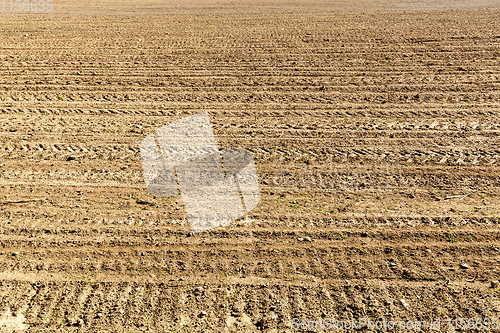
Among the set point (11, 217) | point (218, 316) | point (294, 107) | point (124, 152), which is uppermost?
point (294, 107)

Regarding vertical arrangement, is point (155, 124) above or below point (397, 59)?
below

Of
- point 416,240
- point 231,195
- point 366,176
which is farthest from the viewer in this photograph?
point 366,176

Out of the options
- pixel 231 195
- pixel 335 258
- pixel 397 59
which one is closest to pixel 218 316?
pixel 335 258

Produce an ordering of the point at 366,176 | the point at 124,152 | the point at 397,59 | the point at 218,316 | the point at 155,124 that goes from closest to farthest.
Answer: the point at 218,316 → the point at 366,176 → the point at 124,152 → the point at 155,124 → the point at 397,59

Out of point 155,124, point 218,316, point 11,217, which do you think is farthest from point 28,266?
point 155,124

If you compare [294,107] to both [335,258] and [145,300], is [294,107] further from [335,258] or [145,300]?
[145,300]

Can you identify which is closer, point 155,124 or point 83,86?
point 155,124
